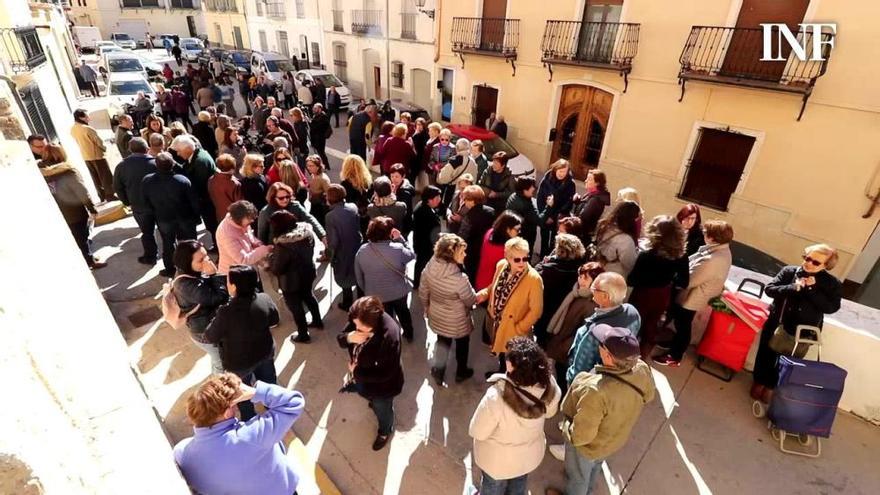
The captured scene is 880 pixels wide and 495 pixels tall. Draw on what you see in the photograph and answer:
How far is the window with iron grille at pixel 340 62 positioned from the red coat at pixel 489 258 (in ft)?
60.7

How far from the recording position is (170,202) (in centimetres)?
497

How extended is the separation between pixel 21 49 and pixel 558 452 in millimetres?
11293

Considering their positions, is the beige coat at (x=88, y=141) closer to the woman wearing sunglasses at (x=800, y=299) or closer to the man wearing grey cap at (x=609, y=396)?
the man wearing grey cap at (x=609, y=396)

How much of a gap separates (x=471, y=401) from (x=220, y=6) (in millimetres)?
37435

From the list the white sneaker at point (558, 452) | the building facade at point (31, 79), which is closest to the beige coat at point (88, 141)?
the building facade at point (31, 79)

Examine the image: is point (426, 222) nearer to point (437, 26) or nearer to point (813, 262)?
point (813, 262)

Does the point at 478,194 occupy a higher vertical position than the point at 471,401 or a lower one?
higher

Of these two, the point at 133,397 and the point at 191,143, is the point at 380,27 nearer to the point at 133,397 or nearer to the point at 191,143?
the point at 191,143

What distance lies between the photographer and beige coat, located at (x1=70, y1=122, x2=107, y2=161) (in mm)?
6355

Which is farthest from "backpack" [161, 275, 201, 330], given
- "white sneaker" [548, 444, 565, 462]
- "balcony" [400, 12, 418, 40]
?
"balcony" [400, 12, 418, 40]

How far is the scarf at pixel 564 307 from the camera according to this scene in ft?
10.9

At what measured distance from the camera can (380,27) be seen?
1702 centimetres

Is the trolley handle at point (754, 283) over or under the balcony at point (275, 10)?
under

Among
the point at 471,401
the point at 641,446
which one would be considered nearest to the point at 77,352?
the point at 471,401
